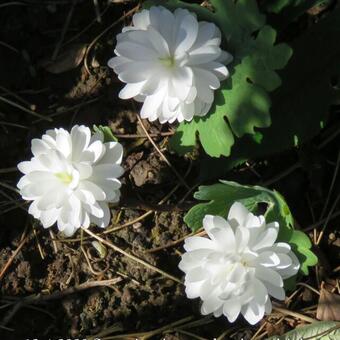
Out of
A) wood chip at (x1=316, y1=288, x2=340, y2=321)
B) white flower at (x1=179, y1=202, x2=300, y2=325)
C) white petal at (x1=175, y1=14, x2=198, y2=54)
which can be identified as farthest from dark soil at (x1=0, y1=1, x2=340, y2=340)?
white petal at (x1=175, y1=14, x2=198, y2=54)

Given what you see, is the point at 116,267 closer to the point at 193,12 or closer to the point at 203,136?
the point at 203,136

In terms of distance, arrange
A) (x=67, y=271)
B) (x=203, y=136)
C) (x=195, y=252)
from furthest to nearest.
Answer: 1. (x=67, y=271)
2. (x=203, y=136)
3. (x=195, y=252)

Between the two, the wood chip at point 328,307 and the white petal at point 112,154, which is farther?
the wood chip at point 328,307

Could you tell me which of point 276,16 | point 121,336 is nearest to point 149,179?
point 121,336

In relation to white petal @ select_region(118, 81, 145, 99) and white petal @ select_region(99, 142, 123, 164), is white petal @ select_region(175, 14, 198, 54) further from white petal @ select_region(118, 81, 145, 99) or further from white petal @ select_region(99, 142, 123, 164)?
white petal @ select_region(99, 142, 123, 164)

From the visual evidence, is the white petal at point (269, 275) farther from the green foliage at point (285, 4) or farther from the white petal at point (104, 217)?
the green foliage at point (285, 4)

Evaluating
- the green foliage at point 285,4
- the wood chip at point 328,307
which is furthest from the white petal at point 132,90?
the wood chip at point 328,307
